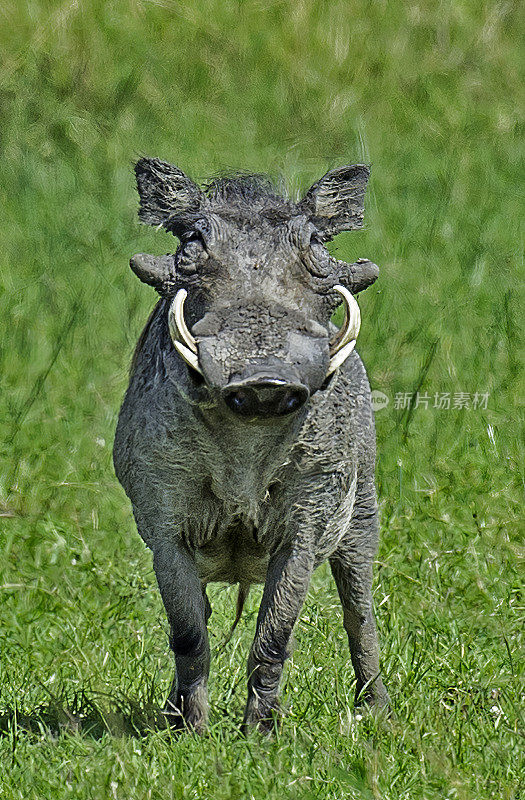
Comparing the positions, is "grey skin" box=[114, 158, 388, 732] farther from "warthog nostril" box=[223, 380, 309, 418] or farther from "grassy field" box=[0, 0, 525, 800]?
"grassy field" box=[0, 0, 525, 800]

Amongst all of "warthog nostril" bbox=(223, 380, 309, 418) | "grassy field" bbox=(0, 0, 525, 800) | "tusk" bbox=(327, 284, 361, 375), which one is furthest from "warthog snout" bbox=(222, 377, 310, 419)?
"grassy field" bbox=(0, 0, 525, 800)

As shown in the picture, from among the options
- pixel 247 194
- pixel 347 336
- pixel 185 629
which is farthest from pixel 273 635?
pixel 247 194

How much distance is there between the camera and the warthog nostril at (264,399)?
3.59 m

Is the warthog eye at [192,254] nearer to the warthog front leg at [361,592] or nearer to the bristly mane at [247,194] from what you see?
the bristly mane at [247,194]

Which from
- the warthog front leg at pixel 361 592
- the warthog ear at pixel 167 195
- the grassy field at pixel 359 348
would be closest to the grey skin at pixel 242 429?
the warthog ear at pixel 167 195

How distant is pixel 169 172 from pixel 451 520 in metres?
2.84

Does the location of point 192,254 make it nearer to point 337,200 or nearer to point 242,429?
point 242,429

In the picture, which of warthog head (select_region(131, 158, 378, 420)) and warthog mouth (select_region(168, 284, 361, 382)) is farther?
warthog mouth (select_region(168, 284, 361, 382))

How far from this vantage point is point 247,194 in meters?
4.37

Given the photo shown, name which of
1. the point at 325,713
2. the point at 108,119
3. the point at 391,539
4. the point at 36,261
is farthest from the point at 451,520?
the point at 108,119

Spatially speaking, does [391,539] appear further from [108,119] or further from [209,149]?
[108,119]

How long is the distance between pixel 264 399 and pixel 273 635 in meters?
1.08

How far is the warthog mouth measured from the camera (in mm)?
3805

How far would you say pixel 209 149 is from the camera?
909 centimetres
